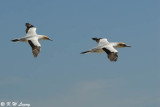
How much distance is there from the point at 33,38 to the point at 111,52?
25.2 feet

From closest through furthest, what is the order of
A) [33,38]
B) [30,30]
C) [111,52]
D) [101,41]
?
[111,52] < [33,38] < [101,41] < [30,30]

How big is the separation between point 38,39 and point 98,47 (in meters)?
5.99

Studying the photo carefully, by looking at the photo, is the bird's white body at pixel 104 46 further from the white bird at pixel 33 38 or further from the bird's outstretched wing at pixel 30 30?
the bird's outstretched wing at pixel 30 30

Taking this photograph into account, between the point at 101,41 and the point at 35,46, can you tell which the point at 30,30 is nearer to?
the point at 35,46

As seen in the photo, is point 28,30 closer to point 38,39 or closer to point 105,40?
point 38,39

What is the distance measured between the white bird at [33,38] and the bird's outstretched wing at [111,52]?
6.02 meters

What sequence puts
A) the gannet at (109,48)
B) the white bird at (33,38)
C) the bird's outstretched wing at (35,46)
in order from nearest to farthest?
1. the gannet at (109,48)
2. the bird's outstretched wing at (35,46)
3. the white bird at (33,38)

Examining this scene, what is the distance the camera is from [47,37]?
5391 cm

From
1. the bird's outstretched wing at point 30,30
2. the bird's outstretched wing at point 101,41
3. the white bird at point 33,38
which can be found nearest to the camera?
the white bird at point 33,38

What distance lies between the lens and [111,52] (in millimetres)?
48562

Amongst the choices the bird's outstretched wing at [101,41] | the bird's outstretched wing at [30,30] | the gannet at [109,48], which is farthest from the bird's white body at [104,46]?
the bird's outstretched wing at [30,30]

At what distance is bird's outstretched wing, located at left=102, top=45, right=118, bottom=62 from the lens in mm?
47406

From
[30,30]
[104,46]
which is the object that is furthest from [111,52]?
[30,30]

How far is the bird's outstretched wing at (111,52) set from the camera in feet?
156
